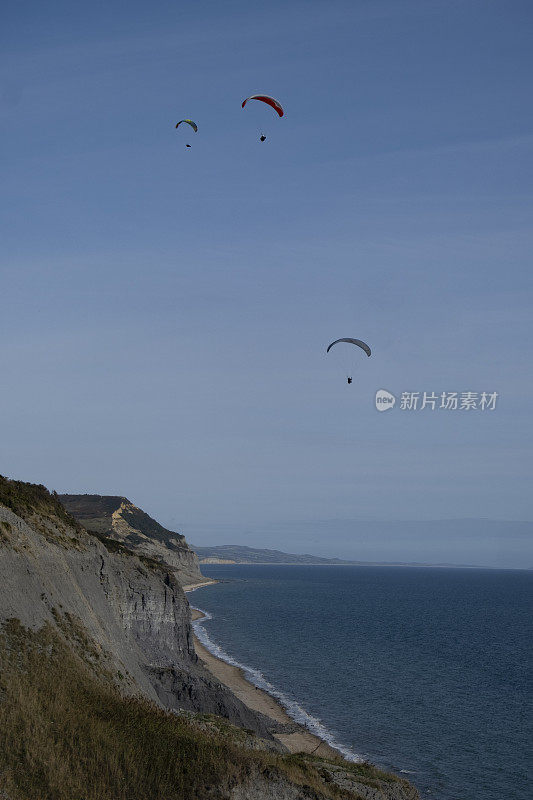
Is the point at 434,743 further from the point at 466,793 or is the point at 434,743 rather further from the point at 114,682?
the point at 114,682

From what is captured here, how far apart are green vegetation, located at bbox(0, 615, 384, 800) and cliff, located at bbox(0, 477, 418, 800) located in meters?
0.04

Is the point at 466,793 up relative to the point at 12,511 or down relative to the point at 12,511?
down

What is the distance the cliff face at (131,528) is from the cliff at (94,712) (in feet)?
351

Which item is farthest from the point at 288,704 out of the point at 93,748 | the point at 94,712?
the point at 93,748

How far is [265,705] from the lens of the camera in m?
53.7

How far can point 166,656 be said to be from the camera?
53625 mm

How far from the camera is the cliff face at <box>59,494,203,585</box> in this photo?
152 meters

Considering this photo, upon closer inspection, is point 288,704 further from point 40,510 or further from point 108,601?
point 40,510

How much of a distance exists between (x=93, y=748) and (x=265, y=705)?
38.3 metres

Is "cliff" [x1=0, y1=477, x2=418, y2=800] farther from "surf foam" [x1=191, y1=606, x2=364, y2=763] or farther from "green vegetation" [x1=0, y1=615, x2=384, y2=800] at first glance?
"surf foam" [x1=191, y1=606, x2=364, y2=763]

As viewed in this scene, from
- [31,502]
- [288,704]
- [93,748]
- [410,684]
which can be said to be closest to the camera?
[93,748]

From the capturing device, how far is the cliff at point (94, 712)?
1808 centimetres

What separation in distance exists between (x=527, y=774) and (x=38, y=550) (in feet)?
108

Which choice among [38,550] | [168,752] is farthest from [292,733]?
[168,752]
